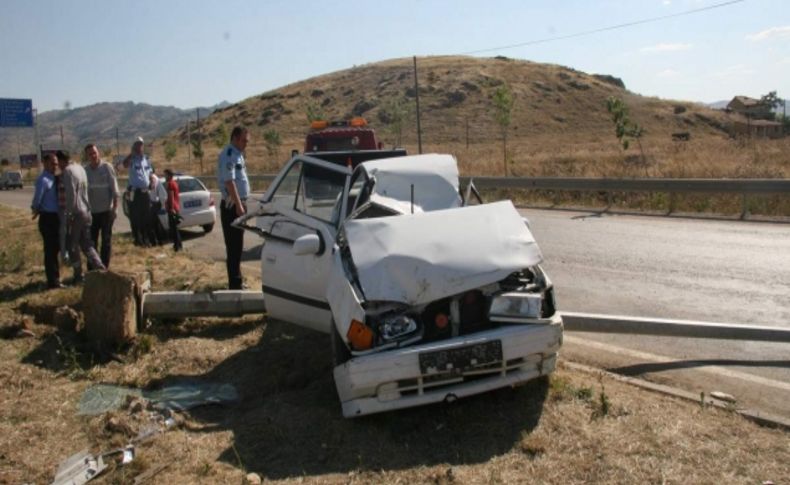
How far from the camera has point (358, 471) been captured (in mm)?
3932

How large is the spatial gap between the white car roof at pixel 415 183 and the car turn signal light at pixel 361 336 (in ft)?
5.76

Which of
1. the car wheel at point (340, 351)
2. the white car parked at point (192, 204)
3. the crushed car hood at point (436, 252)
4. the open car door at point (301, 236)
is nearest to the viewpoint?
the crushed car hood at point (436, 252)

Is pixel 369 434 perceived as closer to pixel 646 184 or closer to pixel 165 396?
pixel 165 396

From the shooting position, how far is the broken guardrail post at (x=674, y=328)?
5355 millimetres

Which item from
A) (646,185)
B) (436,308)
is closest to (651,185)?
(646,185)

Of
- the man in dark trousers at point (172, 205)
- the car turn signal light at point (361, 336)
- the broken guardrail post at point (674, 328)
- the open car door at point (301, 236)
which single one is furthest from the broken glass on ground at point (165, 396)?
the man in dark trousers at point (172, 205)

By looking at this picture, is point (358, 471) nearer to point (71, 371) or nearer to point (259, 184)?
point (71, 371)

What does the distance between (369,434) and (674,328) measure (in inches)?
105

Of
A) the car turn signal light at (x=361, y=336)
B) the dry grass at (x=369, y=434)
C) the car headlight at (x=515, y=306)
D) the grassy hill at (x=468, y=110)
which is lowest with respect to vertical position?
the dry grass at (x=369, y=434)

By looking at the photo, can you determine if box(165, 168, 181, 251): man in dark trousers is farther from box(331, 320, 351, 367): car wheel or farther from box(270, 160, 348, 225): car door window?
box(331, 320, 351, 367): car wheel

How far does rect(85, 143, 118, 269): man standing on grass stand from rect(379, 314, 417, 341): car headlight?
639 cm

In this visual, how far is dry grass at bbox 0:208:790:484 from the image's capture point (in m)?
3.82

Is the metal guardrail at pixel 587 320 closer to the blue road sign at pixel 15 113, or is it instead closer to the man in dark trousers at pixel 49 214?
the man in dark trousers at pixel 49 214

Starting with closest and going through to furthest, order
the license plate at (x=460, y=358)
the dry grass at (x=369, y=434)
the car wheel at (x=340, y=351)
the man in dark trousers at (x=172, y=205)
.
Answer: the dry grass at (x=369, y=434), the license plate at (x=460, y=358), the car wheel at (x=340, y=351), the man in dark trousers at (x=172, y=205)
